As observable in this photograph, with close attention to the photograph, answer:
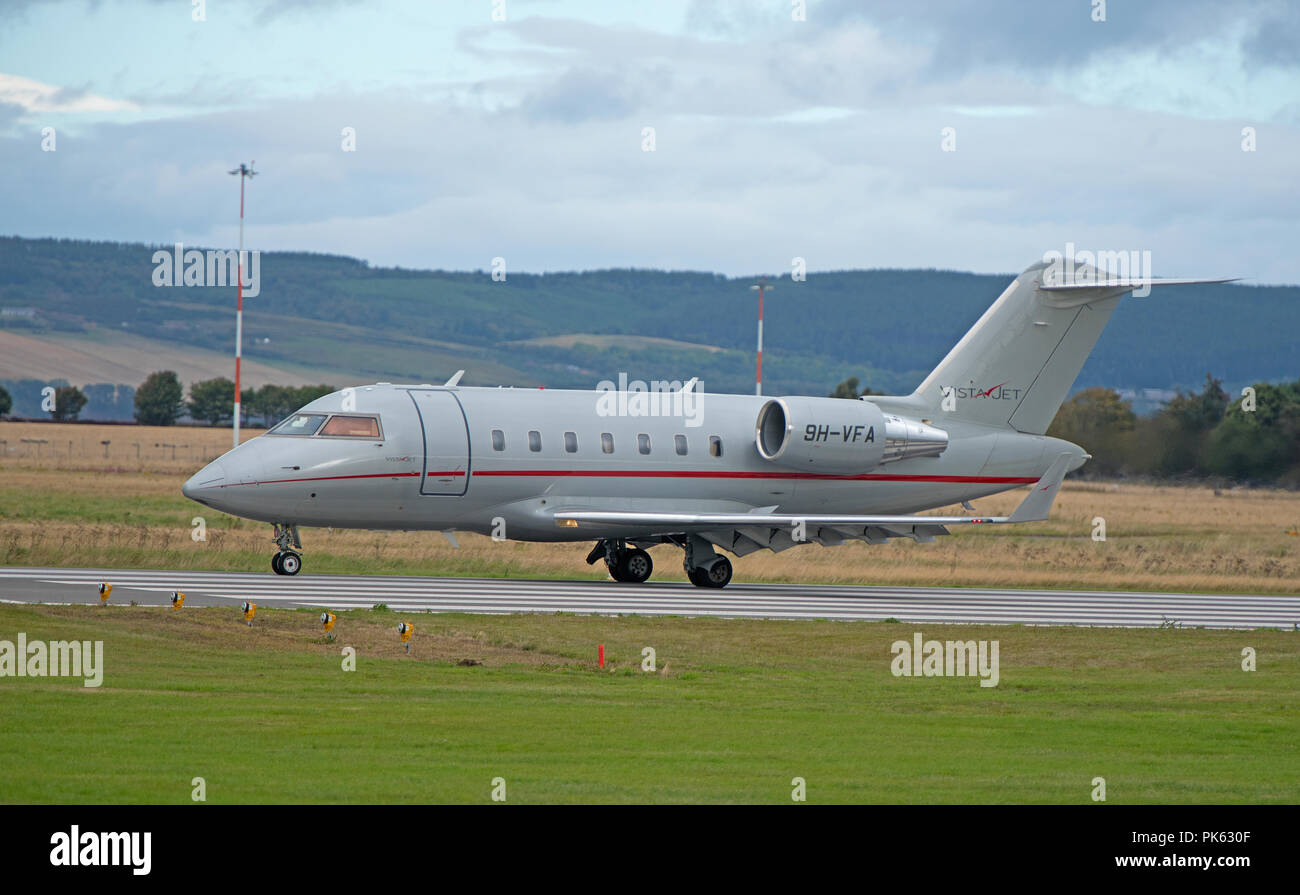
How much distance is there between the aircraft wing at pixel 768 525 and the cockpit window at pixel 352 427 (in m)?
4.00

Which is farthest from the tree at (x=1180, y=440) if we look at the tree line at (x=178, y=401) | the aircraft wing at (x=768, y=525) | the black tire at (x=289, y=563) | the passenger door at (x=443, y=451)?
the tree line at (x=178, y=401)

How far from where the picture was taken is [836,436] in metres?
34.3

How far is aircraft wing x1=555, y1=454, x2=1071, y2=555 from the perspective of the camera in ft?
104

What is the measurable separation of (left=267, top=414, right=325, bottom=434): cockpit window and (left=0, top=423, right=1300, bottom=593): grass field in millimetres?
3375

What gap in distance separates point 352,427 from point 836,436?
10.4 meters

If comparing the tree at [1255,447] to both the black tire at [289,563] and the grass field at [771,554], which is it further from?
the black tire at [289,563]

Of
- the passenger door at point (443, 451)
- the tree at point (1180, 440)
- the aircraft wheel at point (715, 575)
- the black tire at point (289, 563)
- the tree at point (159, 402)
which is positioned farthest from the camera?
the tree at point (159, 402)

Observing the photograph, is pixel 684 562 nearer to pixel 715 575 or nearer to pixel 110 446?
pixel 715 575

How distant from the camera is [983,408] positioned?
3644 cm

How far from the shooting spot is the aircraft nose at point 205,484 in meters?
28.9

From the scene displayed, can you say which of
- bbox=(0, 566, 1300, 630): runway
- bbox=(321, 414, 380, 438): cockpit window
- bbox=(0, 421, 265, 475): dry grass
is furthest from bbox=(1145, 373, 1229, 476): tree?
bbox=(321, 414, 380, 438): cockpit window

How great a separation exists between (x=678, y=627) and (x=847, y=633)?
8.36 ft

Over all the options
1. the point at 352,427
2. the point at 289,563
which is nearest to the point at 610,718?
the point at 352,427
